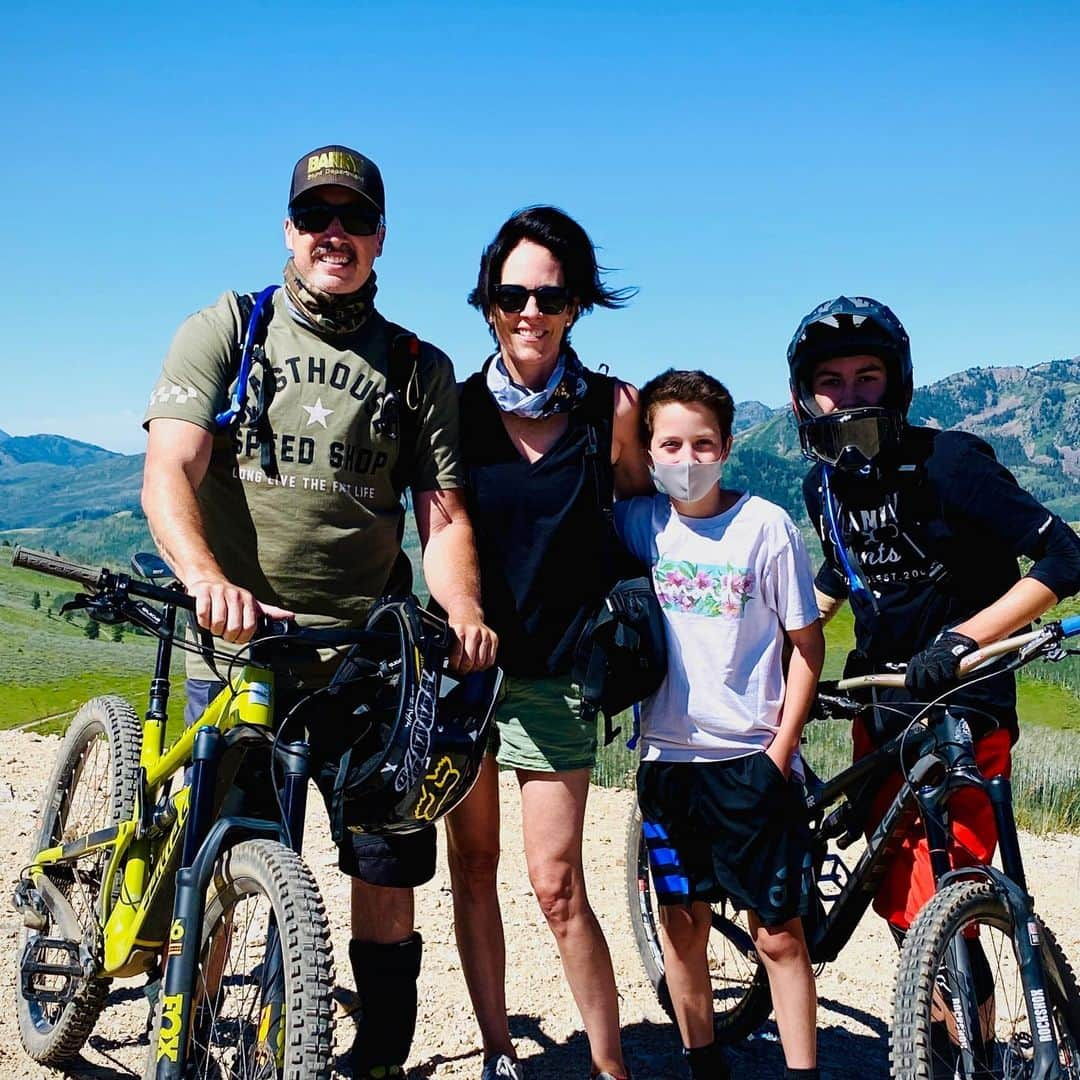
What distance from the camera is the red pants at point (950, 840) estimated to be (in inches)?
135

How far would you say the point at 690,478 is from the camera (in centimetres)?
353

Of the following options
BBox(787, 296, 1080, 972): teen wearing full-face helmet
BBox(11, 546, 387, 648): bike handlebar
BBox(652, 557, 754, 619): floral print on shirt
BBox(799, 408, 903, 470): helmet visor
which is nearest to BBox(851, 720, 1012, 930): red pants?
BBox(787, 296, 1080, 972): teen wearing full-face helmet

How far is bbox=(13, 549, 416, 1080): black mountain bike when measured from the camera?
266cm

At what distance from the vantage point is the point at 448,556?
350 centimetres

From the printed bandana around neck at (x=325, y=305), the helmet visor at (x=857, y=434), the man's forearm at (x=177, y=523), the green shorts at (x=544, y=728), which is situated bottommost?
the green shorts at (x=544, y=728)

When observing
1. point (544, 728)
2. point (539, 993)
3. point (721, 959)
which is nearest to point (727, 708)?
point (544, 728)

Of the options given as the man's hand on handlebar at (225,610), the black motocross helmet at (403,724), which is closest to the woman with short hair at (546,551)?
the black motocross helmet at (403,724)

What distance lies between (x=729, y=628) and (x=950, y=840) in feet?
2.87

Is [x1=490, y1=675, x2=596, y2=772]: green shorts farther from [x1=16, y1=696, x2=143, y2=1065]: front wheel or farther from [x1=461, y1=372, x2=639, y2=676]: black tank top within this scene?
[x1=16, y1=696, x2=143, y2=1065]: front wheel

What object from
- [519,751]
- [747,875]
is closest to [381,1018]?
[519,751]

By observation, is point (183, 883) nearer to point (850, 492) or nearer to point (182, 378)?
point (182, 378)

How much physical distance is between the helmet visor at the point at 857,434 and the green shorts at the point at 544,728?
110cm

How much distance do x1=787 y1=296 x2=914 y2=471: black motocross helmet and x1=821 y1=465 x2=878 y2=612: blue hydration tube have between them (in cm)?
9

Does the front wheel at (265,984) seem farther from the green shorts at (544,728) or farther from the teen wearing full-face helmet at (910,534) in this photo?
the teen wearing full-face helmet at (910,534)
